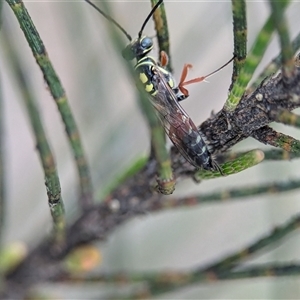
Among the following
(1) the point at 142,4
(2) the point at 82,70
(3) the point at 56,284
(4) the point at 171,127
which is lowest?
(3) the point at 56,284

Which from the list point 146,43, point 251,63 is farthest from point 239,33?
point 146,43

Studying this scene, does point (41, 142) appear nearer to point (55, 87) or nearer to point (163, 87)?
point (55, 87)

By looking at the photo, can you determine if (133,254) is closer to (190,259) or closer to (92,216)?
(190,259)

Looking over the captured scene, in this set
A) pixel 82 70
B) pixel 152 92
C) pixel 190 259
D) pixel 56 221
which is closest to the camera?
pixel 56 221

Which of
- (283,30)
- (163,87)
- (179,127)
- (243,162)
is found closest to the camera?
(283,30)

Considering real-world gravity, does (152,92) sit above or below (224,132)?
above

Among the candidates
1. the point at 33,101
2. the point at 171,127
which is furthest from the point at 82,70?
the point at 33,101

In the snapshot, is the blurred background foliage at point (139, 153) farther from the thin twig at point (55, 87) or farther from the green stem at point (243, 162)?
the green stem at point (243, 162)

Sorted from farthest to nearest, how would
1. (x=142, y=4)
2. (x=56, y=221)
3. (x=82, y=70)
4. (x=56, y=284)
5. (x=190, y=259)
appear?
(x=190, y=259) → (x=142, y=4) → (x=82, y=70) → (x=56, y=284) → (x=56, y=221)
